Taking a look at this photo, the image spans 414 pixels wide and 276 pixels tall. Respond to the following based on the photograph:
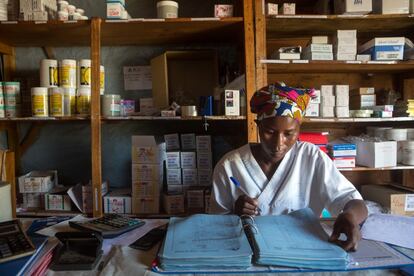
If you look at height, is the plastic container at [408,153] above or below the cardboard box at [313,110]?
below

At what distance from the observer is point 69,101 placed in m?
2.01

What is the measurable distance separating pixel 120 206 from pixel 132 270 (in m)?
1.41

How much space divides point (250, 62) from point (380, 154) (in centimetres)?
103

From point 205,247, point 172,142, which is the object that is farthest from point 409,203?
point 205,247

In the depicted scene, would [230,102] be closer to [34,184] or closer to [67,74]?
[67,74]

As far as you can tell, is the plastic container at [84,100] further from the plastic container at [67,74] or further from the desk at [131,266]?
the desk at [131,266]

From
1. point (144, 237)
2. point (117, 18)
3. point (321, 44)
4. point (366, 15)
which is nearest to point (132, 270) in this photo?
point (144, 237)

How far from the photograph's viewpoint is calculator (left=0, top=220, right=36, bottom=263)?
70cm

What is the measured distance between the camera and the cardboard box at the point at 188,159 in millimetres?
2098

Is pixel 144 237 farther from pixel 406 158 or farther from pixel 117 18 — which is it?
pixel 406 158

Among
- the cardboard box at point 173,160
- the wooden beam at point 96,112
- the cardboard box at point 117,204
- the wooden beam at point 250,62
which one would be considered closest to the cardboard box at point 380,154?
the wooden beam at point 250,62

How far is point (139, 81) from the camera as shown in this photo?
2.43 metres

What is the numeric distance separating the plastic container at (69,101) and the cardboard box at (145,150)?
17.1 inches

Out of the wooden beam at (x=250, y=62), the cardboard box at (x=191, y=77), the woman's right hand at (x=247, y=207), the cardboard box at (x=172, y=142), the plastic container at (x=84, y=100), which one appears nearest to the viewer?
the woman's right hand at (x=247, y=207)
